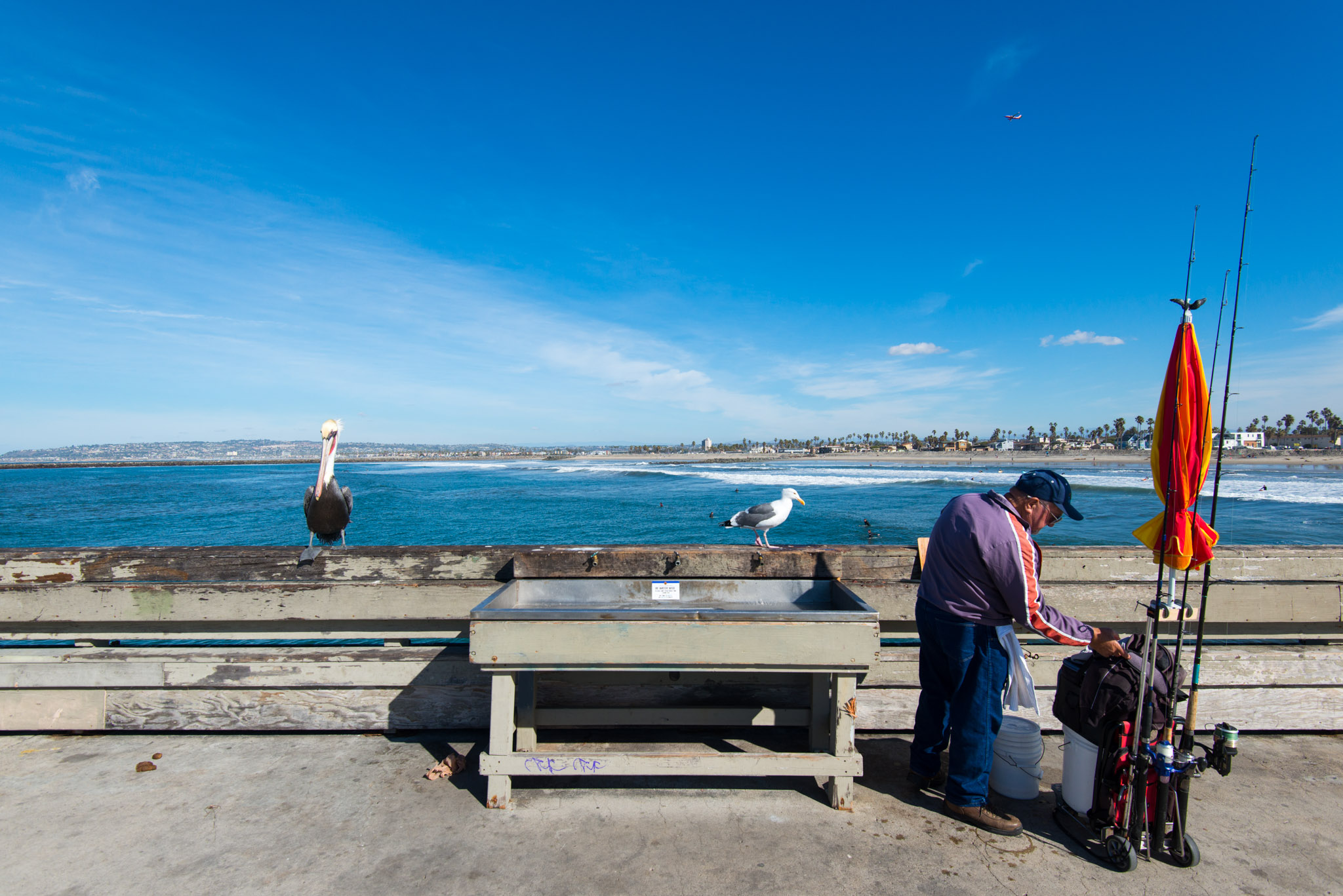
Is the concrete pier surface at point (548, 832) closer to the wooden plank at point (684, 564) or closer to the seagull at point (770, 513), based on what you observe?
the wooden plank at point (684, 564)

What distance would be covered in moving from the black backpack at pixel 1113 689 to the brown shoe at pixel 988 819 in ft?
1.67

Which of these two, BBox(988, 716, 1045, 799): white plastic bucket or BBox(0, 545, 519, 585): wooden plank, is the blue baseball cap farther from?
BBox(0, 545, 519, 585): wooden plank

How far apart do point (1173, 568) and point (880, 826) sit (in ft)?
6.05

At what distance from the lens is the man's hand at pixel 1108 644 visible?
257 cm

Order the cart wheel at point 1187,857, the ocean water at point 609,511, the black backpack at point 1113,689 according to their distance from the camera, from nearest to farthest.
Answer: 1. the cart wheel at point 1187,857
2. the black backpack at point 1113,689
3. the ocean water at point 609,511

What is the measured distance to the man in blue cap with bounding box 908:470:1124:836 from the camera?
2.66 m

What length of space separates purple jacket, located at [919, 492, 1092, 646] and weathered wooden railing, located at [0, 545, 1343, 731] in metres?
0.78

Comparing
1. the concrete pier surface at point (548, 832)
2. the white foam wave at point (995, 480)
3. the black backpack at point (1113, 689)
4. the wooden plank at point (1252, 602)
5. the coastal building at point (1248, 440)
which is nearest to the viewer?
the concrete pier surface at point (548, 832)

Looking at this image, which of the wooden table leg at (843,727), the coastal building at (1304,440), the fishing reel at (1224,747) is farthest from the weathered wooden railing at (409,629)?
the coastal building at (1304,440)

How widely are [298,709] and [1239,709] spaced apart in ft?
17.7

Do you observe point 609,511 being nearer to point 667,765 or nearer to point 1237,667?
point 1237,667

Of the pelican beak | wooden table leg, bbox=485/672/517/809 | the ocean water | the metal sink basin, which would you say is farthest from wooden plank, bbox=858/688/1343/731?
the ocean water

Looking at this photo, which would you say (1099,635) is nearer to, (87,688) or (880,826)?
(880,826)

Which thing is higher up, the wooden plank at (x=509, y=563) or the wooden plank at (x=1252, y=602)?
the wooden plank at (x=509, y=563)
